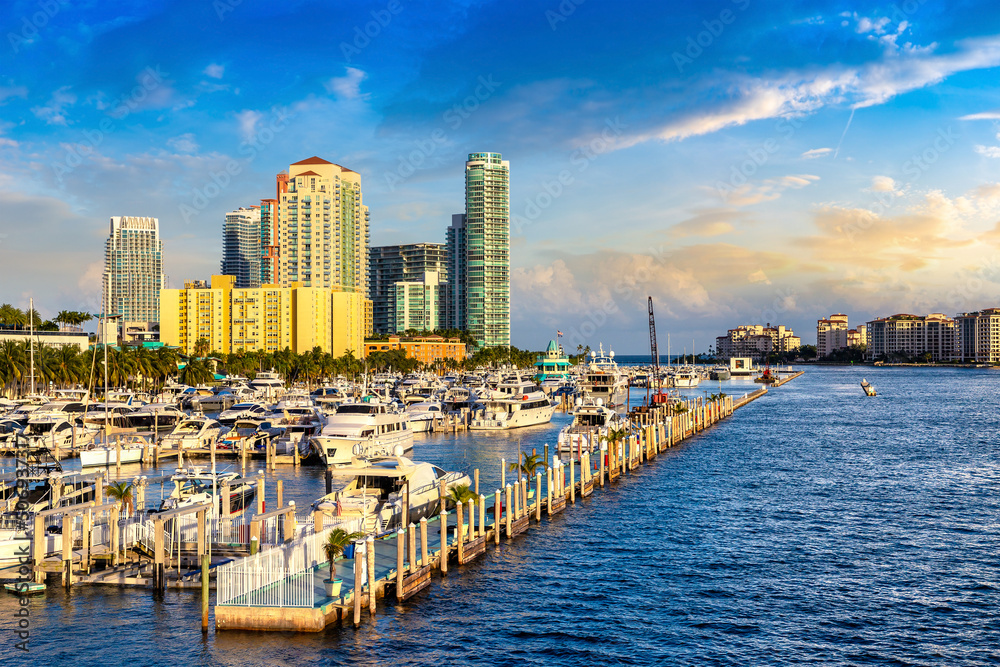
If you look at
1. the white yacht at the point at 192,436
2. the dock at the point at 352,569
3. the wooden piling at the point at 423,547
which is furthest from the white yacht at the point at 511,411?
the wooden piling at the point at 423,547

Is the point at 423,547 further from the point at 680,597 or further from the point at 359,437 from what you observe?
the point at 359,437

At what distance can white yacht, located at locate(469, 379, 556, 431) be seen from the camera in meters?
93.8

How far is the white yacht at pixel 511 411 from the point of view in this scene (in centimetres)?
9381

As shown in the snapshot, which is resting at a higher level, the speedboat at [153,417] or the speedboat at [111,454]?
the speedboat at [153,417]

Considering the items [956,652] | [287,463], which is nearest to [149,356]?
[287,463]

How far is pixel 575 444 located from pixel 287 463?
23.3 m

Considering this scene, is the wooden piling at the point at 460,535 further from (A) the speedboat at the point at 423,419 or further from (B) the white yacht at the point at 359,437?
(A) the speedboat at the point at 423,419

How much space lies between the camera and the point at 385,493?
38969 millimetres

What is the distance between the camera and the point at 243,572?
83.5ft

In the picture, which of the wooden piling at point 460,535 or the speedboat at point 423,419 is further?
the speedboat at point 423,419

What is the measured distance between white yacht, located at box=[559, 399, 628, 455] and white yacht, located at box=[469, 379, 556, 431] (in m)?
11.4

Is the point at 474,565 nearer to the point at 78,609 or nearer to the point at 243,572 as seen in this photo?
the point at 243,572

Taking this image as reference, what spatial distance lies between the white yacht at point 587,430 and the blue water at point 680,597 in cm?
829

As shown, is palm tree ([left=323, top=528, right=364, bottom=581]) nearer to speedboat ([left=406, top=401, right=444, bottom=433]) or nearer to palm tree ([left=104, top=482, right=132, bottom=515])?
palm tree ([left=104, top=482, right=132, bottom=515])
